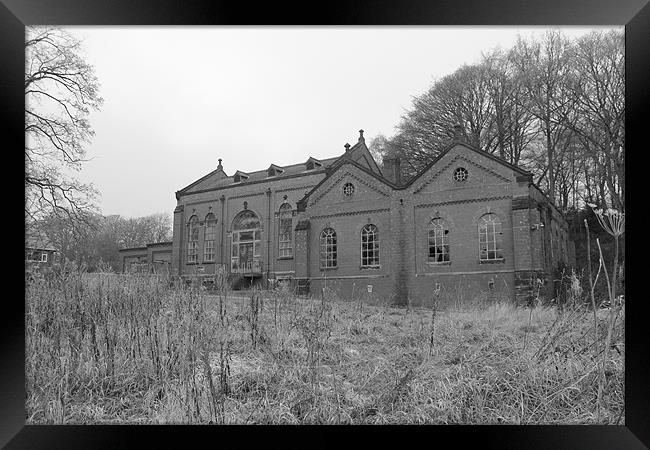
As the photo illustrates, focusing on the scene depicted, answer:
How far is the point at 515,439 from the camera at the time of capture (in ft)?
9.18

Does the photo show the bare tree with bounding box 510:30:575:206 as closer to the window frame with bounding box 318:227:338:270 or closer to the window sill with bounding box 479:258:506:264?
the window sill with bounding box 479:258:506:264

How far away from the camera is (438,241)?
782cm

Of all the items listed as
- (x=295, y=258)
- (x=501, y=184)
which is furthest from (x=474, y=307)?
(x=295, y=258)

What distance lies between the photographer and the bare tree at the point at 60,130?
13.8ft

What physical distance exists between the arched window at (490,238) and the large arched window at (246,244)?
10.2 ft

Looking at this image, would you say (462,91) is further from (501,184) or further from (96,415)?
(96,415)

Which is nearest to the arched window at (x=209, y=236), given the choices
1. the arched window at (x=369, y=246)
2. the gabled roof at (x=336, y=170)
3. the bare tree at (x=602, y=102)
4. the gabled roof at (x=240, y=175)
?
the gabled roof at (x=240, y=175)

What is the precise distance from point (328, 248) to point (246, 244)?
5.59ft

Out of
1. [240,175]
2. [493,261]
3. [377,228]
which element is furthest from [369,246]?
[240,175]

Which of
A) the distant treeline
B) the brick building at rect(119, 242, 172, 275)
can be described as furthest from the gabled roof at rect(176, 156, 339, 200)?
the distant treeline

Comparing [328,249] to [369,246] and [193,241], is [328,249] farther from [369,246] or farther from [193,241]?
[193,241]

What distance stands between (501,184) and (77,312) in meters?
5.32

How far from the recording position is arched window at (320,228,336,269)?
23.9 feet

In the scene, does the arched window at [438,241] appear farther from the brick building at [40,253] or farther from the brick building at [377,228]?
the brick building at [40,253]
